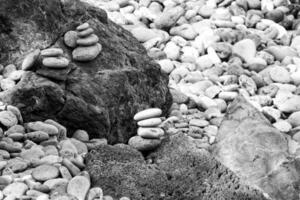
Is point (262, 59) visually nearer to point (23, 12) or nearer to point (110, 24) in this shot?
point (110, 24)

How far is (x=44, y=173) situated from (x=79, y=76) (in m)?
1.66

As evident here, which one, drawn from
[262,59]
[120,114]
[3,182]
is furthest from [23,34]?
[262,59]

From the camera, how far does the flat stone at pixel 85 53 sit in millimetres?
6035

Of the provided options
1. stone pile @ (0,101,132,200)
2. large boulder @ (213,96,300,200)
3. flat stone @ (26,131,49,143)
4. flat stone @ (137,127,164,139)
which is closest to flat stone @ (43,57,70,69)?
stone pile @ (0,101,132,200)

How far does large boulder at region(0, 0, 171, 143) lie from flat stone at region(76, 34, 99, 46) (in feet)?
0.42

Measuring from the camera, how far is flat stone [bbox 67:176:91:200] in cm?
415

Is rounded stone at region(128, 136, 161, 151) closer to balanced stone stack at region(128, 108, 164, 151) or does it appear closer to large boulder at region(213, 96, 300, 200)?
balanced stone stack at region(128, 108, 164, 151)

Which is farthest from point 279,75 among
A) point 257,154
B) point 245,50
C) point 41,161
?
point 41,161

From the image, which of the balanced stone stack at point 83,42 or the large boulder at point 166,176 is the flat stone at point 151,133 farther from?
the balanced stone stack at point 83,42

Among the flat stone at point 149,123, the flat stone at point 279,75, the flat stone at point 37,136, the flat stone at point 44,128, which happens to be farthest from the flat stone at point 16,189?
the flat stone at point 279,75

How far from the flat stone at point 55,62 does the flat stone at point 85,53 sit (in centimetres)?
32

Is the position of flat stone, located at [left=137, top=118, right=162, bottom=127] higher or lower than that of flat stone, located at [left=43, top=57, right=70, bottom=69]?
lower

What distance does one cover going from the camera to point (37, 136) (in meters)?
5.08

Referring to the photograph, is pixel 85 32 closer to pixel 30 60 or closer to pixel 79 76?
pixel 79 76
